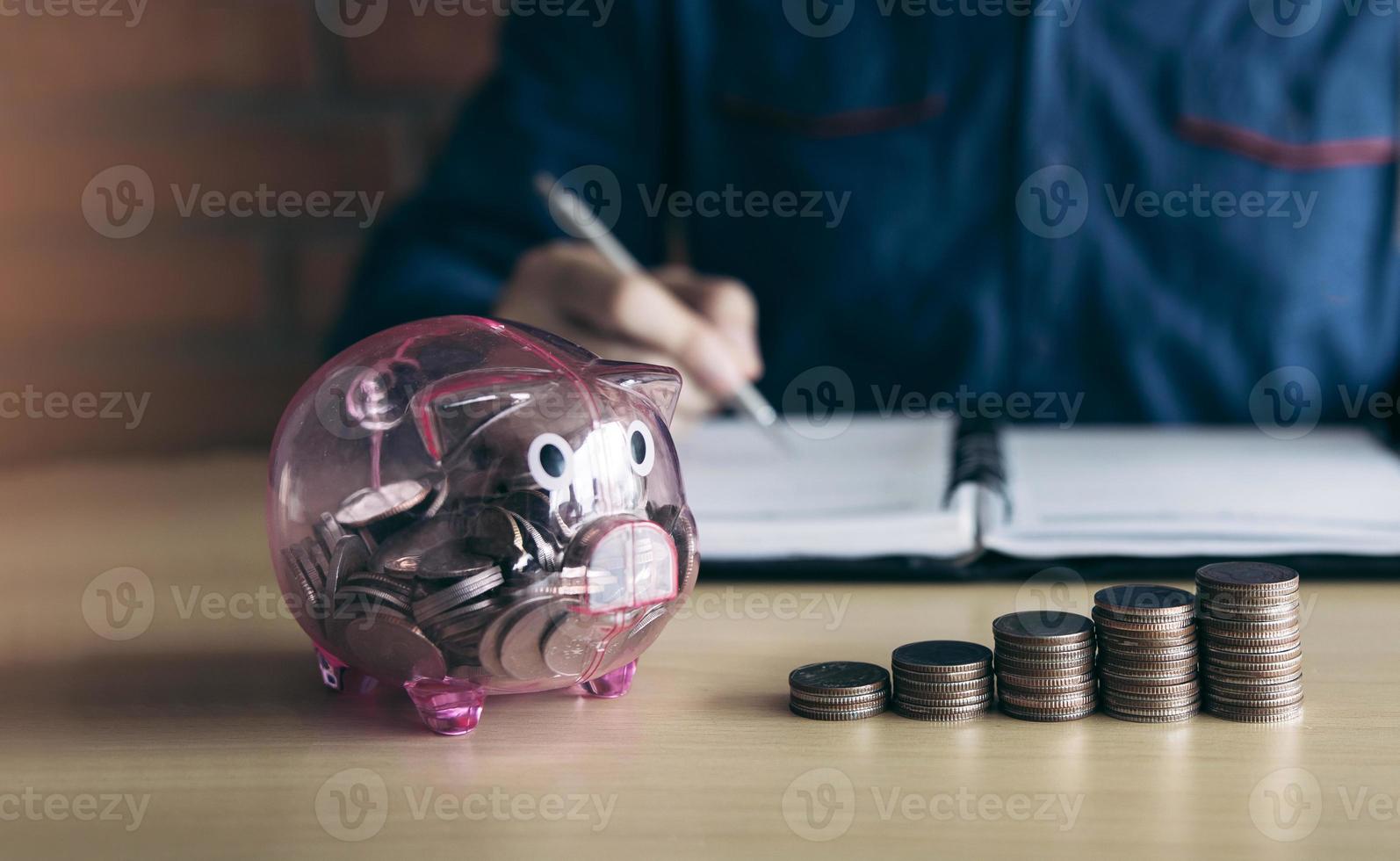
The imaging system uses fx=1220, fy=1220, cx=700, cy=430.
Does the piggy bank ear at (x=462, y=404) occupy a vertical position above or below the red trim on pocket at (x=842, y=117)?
below

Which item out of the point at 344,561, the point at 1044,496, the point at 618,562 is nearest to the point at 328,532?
the point at 344,561

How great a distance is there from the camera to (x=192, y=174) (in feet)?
5.13

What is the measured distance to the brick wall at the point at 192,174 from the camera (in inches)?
60.6

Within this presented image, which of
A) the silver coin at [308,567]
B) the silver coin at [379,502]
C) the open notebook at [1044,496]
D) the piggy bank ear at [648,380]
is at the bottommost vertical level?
→ the open notebook at [1044,496]

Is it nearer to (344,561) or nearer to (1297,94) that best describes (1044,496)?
(344,561)

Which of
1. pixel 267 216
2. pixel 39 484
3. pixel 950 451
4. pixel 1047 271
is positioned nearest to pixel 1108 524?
pixel 950 451

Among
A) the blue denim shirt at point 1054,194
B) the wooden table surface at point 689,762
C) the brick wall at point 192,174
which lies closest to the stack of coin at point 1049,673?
the wooden table surface at point 689,762

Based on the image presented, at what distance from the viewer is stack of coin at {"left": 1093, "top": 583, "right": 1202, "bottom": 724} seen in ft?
1.68

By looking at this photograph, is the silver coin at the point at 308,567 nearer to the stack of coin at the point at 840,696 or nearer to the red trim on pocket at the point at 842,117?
the stack of coin at the point at 840,696

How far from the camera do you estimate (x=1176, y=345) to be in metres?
1.29

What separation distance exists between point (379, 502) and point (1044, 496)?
1.56 feet

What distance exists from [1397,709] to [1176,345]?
0.83m

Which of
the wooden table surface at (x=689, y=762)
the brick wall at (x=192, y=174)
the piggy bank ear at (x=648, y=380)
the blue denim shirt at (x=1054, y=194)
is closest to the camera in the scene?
A: the wooden table surface at (x=689, y=762)

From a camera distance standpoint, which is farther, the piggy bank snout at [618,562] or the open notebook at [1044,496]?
the open notebook at [1044,496]
